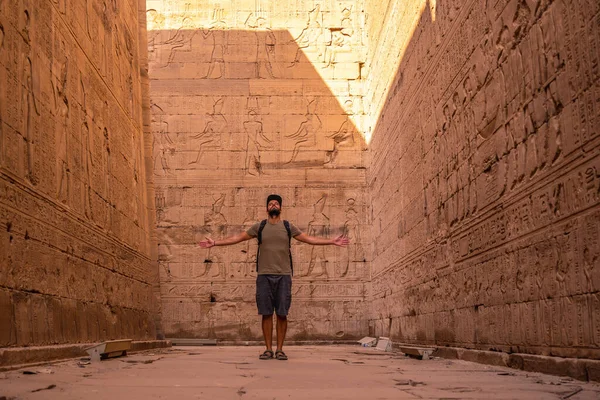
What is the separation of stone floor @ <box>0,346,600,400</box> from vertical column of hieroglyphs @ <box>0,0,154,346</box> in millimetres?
817

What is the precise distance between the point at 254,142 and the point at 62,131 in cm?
841

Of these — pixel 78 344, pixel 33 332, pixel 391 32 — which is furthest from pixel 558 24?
pixel 391 32

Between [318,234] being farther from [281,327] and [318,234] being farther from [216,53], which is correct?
[281,327]

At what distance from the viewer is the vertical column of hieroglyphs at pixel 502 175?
451 centimetres

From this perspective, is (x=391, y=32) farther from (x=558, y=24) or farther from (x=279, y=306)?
(x=558, y=24)

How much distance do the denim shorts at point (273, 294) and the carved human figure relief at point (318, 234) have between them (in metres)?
8.08

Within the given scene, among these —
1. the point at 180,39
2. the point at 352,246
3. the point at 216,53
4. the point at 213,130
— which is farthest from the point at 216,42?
the point at 352,246

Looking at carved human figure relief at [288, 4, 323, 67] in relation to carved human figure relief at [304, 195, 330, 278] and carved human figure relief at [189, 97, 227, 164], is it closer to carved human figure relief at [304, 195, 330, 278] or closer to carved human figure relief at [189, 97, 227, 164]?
carved human figure relief at [189, 97, 227, 164]

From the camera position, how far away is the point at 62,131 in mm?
7145

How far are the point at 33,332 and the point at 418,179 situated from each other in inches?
213

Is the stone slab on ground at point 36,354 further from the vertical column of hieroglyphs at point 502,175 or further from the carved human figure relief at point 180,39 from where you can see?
the carved human figure relief at point 180,39

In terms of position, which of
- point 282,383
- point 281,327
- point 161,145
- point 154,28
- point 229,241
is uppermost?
point 154,28

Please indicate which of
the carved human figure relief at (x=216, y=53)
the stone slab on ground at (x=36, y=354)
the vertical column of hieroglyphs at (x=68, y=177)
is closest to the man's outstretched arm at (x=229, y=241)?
the vertical column of hieroglyphs at (x=68, y=177)

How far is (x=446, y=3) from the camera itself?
8125 millimetres
